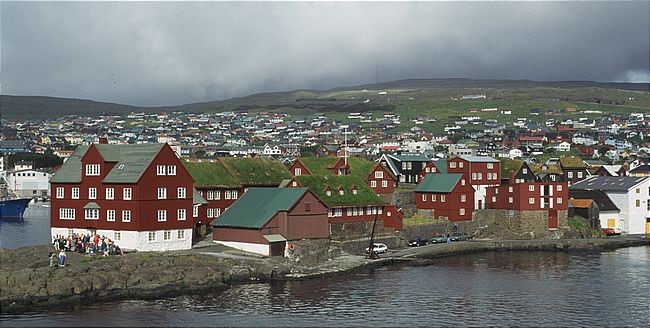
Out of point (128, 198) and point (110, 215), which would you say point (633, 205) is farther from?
point (110, 215)

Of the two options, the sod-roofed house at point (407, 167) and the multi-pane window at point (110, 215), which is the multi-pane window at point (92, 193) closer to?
the multi-pane window at point (110, 215)

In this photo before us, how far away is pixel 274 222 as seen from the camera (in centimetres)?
5872

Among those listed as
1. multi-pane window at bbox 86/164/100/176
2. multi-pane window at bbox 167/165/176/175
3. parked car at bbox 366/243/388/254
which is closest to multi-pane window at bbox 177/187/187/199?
multi-pane window at bbox 167/165/176/175

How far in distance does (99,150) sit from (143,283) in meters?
15.9

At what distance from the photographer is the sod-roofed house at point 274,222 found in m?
58.2

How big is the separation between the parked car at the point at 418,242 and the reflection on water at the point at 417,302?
829 centimetres

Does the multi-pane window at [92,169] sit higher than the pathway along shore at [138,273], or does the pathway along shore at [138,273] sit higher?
the multi-pane window at [92,169]

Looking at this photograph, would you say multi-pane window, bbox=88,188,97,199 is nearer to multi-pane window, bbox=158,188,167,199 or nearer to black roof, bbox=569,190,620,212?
multi-pane window, bbox=158,188,167,199

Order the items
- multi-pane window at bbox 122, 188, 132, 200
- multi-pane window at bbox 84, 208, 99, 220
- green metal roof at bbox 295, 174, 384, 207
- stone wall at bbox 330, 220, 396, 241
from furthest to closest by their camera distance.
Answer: green metal roof at bbox 295, 174, 384, 207 < stone wall at bbox 330, 220, 396, 241 < multi-pane window at bbox 84, 208, 99, 220 < multi-pane window at bbox 122, 188, 132, 200

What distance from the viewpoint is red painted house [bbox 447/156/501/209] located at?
87.2 meters

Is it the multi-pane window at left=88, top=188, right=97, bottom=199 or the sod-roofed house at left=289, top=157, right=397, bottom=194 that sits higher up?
the sod-roofed house at left=289, top=157, right=397, bottom=194

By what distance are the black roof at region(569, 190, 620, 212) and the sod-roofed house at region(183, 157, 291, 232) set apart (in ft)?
109

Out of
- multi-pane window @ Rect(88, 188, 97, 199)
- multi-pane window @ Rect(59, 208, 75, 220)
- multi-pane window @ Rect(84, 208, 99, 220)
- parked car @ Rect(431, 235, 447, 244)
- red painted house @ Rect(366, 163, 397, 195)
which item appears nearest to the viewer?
multi-pane window @ Rect(84, 208, 99, 220)

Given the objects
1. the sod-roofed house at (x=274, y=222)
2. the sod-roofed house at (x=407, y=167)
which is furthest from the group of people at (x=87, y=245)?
the sod-roofed house at (x=407, y=167)
